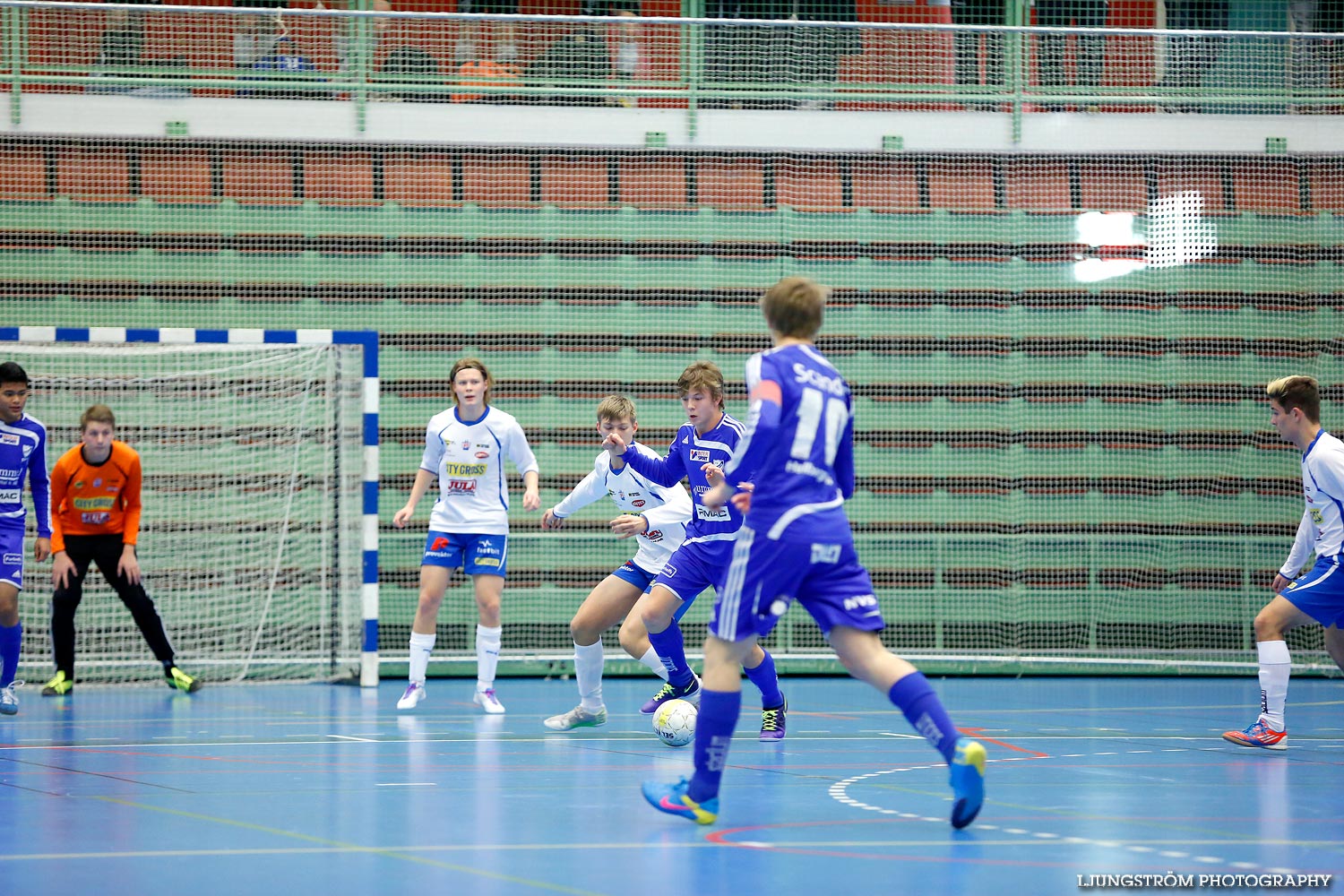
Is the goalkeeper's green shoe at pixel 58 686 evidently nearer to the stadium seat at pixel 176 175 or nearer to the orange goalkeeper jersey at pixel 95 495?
the orange goalkeeper jersey at pixel 95 495

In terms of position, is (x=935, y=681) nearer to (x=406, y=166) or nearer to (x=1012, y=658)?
(x=1012, y=658)

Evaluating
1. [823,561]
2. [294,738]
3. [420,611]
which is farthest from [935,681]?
[823,561]

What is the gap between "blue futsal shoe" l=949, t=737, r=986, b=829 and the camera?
4.61 meters

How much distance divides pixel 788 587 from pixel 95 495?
270 inches

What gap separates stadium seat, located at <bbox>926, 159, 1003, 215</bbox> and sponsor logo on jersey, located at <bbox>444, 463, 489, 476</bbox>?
19.7 feet

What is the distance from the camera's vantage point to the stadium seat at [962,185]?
44.0 ft

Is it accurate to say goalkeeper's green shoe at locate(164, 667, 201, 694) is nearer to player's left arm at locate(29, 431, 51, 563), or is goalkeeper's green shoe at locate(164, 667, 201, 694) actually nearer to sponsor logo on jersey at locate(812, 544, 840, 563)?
player's left arm at locate(29, 431, 51, 563)

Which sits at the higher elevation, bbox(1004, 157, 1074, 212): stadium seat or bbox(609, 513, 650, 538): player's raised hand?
bbox(1004, 157, 1074, 212): stadium seat

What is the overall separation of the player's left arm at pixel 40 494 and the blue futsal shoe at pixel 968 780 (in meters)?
6.67

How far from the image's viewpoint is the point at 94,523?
10086mm

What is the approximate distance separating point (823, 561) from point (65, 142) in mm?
10161

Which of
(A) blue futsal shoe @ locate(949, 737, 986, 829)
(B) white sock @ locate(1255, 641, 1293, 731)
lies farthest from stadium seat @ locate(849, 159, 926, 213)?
(A) blue futsal shoe @ locate(949, 737, 986, 829)

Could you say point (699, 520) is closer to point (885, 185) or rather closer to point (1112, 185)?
point (885, 185)

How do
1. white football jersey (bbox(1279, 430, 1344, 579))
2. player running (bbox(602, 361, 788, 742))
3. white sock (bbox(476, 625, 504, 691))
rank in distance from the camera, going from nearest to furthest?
player running (bbox(602, 361, 788, 742)) < white football jersey (bbox(1279, 430, 1344, 579)) < white sock (bbox(476, 625, 504, 691))
